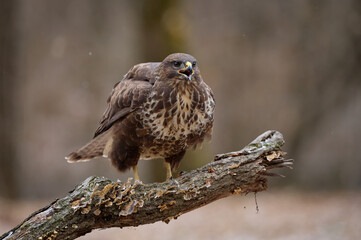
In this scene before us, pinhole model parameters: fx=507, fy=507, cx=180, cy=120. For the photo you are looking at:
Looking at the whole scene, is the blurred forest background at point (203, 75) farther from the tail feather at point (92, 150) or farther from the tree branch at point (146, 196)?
the tree branch at point (146, 196)

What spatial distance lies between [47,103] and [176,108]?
9444 millimetres

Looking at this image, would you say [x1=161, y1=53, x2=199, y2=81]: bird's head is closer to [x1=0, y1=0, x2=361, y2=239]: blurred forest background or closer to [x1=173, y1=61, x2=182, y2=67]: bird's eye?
[x1=173, y1=61, x2=182, y2=67]: bird's eye

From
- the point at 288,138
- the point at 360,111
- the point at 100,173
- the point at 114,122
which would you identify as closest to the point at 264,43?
the point at 288,138

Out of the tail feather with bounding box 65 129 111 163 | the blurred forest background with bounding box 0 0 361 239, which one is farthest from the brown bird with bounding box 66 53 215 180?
the blurred forest background with bounding box 0 0 361 239

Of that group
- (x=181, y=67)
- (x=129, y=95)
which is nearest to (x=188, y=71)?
(x=181, y=67)

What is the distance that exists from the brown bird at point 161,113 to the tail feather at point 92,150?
22 centimetres

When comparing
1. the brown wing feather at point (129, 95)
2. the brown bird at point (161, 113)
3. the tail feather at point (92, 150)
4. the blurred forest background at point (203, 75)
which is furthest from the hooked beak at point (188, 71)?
the blurred forest background at point (203, 75)

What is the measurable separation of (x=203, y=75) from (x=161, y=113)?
669cm

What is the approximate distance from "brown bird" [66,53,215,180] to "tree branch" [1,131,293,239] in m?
0.57

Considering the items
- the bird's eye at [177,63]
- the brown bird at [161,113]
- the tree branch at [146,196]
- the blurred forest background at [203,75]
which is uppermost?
the blurred forest background at [203,75]

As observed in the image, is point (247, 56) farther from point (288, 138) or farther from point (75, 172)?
point (75, 172)

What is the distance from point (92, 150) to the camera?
529 centimetres

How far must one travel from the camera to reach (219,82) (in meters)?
11.9

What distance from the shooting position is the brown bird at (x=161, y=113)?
4473mm
